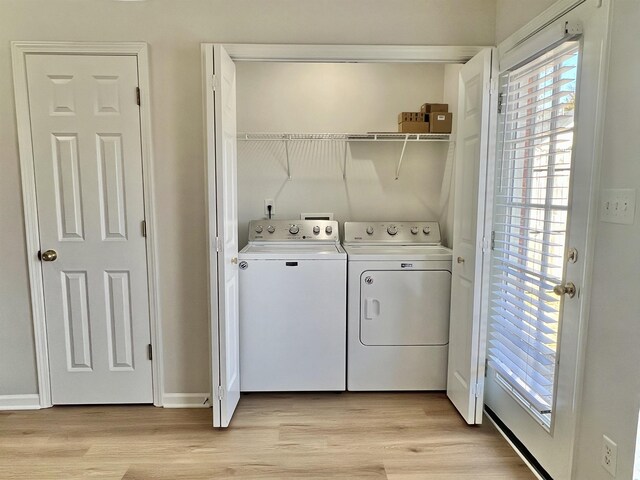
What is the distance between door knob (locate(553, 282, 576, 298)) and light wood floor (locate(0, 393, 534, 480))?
885mm

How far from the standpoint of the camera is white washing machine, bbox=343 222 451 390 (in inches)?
97.2

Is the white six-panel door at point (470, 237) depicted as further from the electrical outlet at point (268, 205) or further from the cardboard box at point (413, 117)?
the electrical outlet at point (268, 205)

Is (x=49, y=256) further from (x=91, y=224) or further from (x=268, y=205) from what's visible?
(x=268, y=205)

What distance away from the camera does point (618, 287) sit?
4.40 ft

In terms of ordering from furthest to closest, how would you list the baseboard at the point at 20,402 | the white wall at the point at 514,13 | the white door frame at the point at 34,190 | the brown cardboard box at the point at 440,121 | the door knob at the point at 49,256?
the brown cardboard box at the point at 440,121 < the baseboard at the point at 20,402 < the door knob at the point at 49,256 < the white door frame at the point at 34,190 < the white wall at the point at 514,13

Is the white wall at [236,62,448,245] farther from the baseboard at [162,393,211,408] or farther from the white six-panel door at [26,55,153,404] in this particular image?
the baseboard at [162,393,211,408]

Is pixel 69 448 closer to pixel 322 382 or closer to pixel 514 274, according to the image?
pixel 322 382

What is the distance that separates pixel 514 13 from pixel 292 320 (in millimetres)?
2019

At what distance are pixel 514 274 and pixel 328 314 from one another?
1.07m

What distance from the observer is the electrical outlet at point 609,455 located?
135cm

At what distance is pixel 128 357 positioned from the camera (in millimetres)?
2338

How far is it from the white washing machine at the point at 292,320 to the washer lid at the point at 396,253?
0.12 metres

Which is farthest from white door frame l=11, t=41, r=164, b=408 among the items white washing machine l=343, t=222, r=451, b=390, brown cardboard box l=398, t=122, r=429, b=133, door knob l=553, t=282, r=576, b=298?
door knob l=553, t=282, r=576, b=298

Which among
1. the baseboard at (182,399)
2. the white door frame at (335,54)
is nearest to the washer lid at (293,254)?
the white door frame at (335,54)
